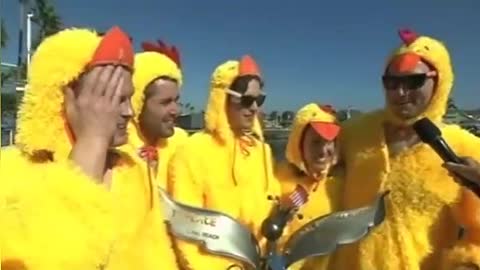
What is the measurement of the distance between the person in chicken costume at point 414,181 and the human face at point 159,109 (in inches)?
24.4

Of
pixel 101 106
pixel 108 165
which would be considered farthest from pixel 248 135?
pixel 101 106

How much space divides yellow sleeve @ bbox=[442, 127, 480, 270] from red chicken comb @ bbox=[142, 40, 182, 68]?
98 centimetres

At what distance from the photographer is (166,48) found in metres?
2.36

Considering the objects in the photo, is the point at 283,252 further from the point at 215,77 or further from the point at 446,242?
the point at 215,77

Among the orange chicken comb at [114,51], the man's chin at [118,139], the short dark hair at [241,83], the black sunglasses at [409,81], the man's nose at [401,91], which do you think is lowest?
the short dark hair at [241,83]

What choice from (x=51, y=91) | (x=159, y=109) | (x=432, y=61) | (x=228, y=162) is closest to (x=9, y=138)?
(x=51, y=91)

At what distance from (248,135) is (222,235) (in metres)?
0.46

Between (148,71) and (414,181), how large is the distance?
2.90 feet

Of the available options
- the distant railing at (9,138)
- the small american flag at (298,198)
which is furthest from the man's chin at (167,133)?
the distant railing at (9,138)

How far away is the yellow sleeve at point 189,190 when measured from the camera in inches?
75.2

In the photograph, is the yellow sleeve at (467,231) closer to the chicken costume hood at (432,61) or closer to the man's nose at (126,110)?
the chicken costume hood at (432,61)

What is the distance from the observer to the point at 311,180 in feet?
6.82

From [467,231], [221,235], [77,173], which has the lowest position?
Answer: [221,235]

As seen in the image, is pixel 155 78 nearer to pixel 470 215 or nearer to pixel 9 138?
pixel 9 138
